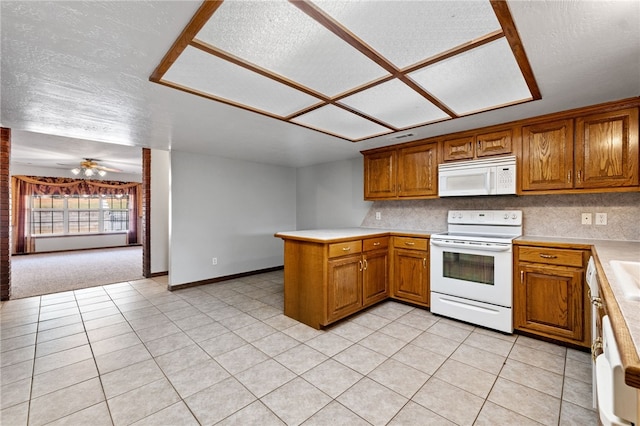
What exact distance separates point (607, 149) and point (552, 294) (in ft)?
4.37

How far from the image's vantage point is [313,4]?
3.90ft

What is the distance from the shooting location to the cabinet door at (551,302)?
2.31 meters

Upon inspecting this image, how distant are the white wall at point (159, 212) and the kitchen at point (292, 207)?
108cm

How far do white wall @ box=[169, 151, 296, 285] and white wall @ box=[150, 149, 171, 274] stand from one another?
40.6 inches

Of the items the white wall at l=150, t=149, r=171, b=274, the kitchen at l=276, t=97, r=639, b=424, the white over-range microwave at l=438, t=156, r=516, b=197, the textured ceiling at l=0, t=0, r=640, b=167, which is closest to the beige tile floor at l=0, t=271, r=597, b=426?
the kitchen at l=276, t=97, r=639, b=424

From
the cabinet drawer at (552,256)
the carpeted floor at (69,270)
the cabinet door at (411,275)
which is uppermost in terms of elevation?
the cabinet drawer at (552,256)

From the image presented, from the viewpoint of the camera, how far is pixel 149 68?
5.71 ft

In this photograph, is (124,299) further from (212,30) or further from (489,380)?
(489,380)

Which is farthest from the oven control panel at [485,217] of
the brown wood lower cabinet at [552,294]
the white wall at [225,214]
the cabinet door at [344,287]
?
the white wall at [225,214]

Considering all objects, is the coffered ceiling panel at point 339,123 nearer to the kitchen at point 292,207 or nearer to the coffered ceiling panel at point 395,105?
the coffered ceiling panel at point 395,105

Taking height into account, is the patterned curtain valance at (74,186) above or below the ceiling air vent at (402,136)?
below

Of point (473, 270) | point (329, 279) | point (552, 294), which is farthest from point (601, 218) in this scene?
point (329, 279)

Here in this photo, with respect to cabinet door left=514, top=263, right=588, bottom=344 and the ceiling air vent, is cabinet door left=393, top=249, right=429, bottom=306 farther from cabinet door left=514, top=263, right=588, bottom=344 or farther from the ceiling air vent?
the ceiling air vent

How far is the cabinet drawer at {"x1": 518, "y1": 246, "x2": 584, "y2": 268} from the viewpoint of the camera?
230cm
